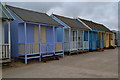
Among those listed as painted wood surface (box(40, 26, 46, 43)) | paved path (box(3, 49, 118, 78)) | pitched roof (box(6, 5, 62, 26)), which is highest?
pitched roof (box(6, 5, 62, 26))

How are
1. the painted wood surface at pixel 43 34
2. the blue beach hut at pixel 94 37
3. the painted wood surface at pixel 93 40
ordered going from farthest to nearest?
the blue beach hut at pixel 94 37 → the painted wood surface at pixel 93 40 → the painted wood surface at pixel 43 34

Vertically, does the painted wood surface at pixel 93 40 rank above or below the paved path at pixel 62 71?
above

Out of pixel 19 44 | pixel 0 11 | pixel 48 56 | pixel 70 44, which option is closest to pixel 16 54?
pixel 19 44

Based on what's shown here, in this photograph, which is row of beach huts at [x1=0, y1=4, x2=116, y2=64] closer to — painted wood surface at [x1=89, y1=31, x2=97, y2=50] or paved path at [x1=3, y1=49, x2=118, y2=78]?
paved path at [x1=3, y1=49, x2=118, y2=78]

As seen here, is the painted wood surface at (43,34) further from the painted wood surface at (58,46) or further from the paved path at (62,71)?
the paved path at (62,71)

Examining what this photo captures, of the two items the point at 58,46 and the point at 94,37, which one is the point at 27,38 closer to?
the point at 58,46

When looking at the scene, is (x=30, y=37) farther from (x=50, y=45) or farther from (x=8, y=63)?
(x=8, y=63)

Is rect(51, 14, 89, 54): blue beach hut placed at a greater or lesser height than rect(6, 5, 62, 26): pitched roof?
lesser

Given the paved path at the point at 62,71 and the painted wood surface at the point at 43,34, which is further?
the painted wood surface at the point at 43,34

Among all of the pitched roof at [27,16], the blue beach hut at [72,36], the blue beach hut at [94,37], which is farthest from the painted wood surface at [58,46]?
the blue beach hut at [94,37]

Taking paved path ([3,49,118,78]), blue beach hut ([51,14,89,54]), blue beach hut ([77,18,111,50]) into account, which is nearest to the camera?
paved path ([3,49,118,78])

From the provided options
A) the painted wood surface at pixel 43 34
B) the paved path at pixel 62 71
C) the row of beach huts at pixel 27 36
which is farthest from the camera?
the painted wood surface at pixel 43 34

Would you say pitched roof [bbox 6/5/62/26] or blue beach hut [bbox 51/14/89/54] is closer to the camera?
pitched roof [bbox 6/5/62/26]

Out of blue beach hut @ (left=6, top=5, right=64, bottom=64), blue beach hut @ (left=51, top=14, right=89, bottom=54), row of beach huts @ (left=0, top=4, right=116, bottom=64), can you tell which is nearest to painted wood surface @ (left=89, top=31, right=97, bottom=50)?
blue beach hut @ (left=51, top=14, right=89, bottom=54)
